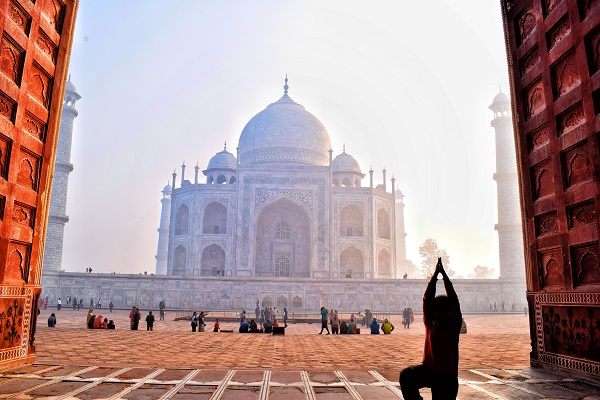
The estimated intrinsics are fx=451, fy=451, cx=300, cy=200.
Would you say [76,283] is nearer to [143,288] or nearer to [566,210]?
[143,288]

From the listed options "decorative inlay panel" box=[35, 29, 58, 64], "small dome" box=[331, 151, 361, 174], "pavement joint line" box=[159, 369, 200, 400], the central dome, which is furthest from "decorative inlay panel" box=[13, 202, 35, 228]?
"small dome" box=[331, 151, 361, 174]

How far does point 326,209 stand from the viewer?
30766 millimetres

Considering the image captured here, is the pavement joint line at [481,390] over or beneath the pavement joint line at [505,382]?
over

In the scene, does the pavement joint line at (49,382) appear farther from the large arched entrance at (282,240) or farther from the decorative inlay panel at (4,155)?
the large arched entrance at (282,240)

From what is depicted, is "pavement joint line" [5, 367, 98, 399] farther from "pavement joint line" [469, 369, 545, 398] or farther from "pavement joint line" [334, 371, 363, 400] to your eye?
"pavement joint line" [469, 369, 545, 398]

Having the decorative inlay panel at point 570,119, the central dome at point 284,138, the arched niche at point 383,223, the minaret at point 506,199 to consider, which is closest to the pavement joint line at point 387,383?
the decorative inlay panel at point 570,119

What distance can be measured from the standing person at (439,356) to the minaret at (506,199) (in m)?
28.4

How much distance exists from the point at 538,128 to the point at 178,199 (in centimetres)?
3019

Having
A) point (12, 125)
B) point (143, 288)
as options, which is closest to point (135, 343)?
point (12, 125)

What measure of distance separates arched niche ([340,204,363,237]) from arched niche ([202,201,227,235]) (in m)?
8.50

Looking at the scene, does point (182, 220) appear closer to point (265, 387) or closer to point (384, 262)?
point (384, 262)

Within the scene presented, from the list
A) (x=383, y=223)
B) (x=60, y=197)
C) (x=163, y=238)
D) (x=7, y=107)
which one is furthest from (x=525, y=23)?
(x=163, y=238)

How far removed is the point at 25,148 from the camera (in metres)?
5.38

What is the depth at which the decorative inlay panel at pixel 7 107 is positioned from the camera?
5.02m
